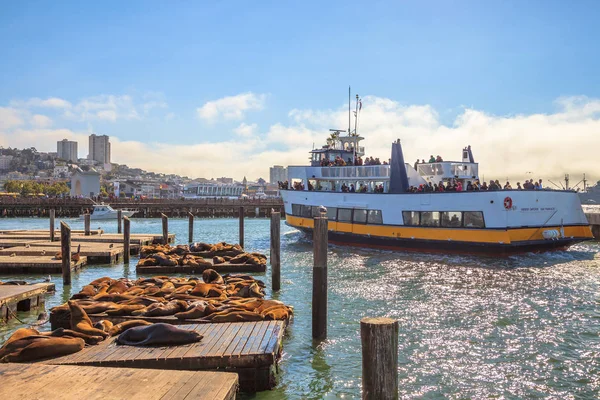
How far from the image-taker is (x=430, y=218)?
28.0 metres

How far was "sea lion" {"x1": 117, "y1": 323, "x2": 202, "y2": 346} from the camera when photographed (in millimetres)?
8961

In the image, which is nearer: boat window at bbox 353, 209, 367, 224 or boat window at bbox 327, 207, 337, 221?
boat window at bbox 353, 209, 367, 224

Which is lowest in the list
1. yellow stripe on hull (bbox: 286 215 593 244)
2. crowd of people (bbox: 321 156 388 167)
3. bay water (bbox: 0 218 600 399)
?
bay water (bbox: 0 218 600 399)

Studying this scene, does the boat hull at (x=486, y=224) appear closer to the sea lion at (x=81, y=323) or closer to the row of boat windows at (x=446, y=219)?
the row of boat windows at (x=446, y=219)

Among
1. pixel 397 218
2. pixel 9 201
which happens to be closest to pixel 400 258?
pixel 397 218

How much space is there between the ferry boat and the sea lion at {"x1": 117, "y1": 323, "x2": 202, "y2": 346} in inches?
771

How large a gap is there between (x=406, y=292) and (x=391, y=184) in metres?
13.7

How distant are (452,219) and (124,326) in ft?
65.7

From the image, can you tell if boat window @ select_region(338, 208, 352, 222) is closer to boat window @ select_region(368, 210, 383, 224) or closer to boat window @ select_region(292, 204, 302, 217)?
boat window @ select_region(368, 210, 383, 224)

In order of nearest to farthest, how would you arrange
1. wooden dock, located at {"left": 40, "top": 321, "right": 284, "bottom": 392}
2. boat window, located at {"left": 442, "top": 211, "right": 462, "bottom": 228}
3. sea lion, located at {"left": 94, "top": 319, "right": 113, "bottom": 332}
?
wooden dock, located at {"left": 40, "top": 321, "right": 284, "bottom": 392}
sea lion, located at {"left": 94, "top": 319, "right": 113, "bottom": 332}
boat window, located at {"left": 442, "top": 211, "right": 462, "bottom": 228}

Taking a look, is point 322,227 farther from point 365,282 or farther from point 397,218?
point 397,218

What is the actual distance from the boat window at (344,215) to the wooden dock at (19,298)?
19.6 meters

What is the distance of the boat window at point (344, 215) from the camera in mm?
32406

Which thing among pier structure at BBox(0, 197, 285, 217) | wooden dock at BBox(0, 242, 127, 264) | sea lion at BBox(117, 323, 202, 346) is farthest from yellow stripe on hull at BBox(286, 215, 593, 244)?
pier structure at BBox(0, 197, 285, 217)
